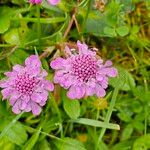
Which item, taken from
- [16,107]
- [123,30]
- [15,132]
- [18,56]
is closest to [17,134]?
[15,132]

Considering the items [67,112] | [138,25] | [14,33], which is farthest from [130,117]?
[14,33]

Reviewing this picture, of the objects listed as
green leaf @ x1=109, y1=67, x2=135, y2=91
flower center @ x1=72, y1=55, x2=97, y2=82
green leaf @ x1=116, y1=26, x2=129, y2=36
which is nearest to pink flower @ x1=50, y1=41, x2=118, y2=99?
flower center @ x1=72, y1=55, x2=97, y2=82

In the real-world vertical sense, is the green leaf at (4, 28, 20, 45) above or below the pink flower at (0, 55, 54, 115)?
above

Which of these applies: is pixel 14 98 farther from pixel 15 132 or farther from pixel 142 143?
pixel 142 143

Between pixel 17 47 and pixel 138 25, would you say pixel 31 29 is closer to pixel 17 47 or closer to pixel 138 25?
pixel 17 47

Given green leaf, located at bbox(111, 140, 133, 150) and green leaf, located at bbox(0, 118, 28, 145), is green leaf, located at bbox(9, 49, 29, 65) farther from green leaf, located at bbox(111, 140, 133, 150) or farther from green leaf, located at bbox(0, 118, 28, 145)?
green leaf, located at bbox(111, 140, 133, 150)

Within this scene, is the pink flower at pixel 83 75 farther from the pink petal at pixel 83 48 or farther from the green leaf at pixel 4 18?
the green leaf at pixel 4 18

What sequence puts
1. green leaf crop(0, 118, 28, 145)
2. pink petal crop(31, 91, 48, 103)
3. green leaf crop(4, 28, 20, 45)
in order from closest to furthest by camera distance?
pink petal crop(31, 91, 48, 103)
green leaf crop(0, 118, 28, 145)
green leaf crop(4, 28, 20, 45)
